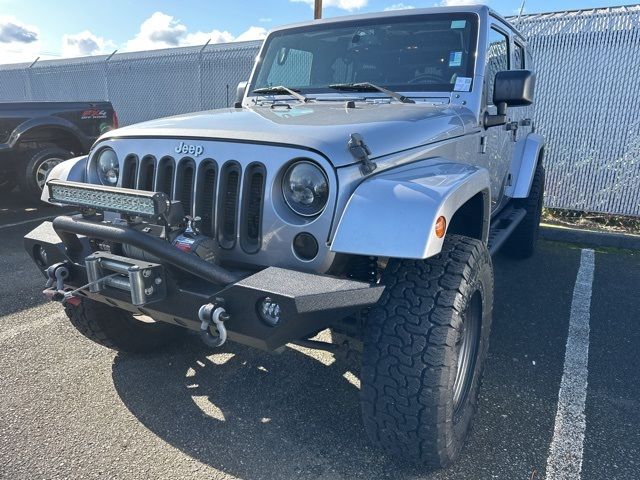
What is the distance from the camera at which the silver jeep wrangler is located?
6.15ft

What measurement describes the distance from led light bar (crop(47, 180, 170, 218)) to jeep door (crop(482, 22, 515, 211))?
234 centimetres

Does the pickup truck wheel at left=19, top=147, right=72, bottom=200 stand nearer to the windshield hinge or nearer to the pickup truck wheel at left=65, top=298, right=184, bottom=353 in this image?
the pickup truck wheel at left=65, top=298, right=184, bottom=353

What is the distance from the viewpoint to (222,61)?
1009cm

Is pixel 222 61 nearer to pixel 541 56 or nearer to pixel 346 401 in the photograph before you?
pixel 541 56

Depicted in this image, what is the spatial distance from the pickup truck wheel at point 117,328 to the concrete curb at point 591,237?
4988 millimetres

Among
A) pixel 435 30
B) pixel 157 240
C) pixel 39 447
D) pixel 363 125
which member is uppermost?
pixel 435 30

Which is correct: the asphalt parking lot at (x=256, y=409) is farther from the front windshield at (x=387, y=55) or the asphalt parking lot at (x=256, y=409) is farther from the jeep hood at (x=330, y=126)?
the front windshield at (x=387, y=55)

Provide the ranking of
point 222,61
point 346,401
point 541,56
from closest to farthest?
point 346,401 < point 541,56 < point 222,61

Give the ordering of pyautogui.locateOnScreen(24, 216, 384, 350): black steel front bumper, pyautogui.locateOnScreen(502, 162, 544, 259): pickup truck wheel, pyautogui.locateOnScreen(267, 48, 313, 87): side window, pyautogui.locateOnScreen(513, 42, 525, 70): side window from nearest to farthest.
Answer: pyautogui.locateOnScreen(24, 216, 384, 350): black steel front bumper < pyautogui.locateOnScreen(267, 48, 313, 87): side window < pyautogui.locateOnScreen(513, 42, 525, 70): side window < pyautogui.locateOnScreen(502, 162, 544, 259): pickup truck wheel

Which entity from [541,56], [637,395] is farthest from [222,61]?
[637,395]

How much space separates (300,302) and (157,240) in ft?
2.15

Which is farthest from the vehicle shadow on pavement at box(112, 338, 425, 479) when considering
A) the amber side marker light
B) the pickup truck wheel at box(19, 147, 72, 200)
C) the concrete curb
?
the pickup truck wheel at box(19, 147, 72, 200)

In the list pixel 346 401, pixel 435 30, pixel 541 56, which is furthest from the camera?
pixel 541 56

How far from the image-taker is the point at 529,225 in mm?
5137
